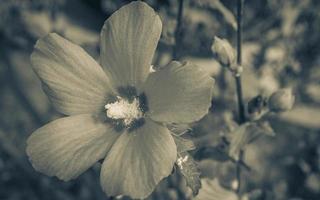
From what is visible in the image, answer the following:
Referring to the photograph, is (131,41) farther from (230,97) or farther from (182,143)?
(230,97)

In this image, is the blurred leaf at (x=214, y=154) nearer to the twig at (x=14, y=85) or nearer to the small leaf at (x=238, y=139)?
the small leaf at (x=238, y=139)

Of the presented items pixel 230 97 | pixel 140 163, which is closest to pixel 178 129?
pixel 140 163

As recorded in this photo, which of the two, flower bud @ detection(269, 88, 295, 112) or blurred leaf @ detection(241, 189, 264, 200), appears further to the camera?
blurred leaf @ detection(241, 189, 264, 200)

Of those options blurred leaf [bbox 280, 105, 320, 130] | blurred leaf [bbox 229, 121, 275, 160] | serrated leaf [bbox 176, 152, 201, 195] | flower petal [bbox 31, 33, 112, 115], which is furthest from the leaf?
blurred leaf [bbox 280, 105, 320, 130]

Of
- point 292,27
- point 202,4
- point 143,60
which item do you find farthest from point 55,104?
point 292,27

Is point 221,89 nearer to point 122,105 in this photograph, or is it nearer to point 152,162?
point 122,105

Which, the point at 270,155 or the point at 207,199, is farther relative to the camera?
the point at 270,155

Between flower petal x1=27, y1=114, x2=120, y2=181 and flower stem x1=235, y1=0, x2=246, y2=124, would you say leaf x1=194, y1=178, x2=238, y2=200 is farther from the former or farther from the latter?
flower petal x1=27, y1=114, x2=120, y2=181
